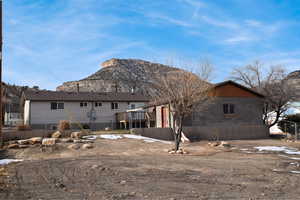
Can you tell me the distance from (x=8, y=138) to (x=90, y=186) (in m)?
16.0

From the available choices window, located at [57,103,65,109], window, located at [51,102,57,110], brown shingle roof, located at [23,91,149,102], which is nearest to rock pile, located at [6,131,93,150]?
window, located at [51,102,57,110]

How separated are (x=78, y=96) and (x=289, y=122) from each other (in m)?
23.5

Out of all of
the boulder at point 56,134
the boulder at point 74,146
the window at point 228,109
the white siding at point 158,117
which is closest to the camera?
the boulder at point 74,146

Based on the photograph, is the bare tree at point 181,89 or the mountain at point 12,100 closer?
the bare tree at point 181,89

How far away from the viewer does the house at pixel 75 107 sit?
31094 millimetres

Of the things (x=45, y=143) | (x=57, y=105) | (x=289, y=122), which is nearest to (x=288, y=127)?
(x=289, y=122)

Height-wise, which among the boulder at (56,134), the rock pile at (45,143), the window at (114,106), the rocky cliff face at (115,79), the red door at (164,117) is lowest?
the rock pile at (45,143)

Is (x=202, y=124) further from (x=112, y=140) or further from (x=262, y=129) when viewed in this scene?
(x=112, y=140)

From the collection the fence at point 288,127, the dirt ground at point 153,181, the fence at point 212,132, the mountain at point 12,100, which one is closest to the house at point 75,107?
the fence at point 212,132

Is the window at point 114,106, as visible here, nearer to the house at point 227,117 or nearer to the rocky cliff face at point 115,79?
the house at point 227,117

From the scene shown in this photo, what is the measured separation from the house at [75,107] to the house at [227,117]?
8148 millimetres

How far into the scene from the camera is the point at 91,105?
Answer: 112 feet

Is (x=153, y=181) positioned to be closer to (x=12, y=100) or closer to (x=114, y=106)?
(x=114, y=106)

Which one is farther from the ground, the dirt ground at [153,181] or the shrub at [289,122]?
the shrub at [289,122]
